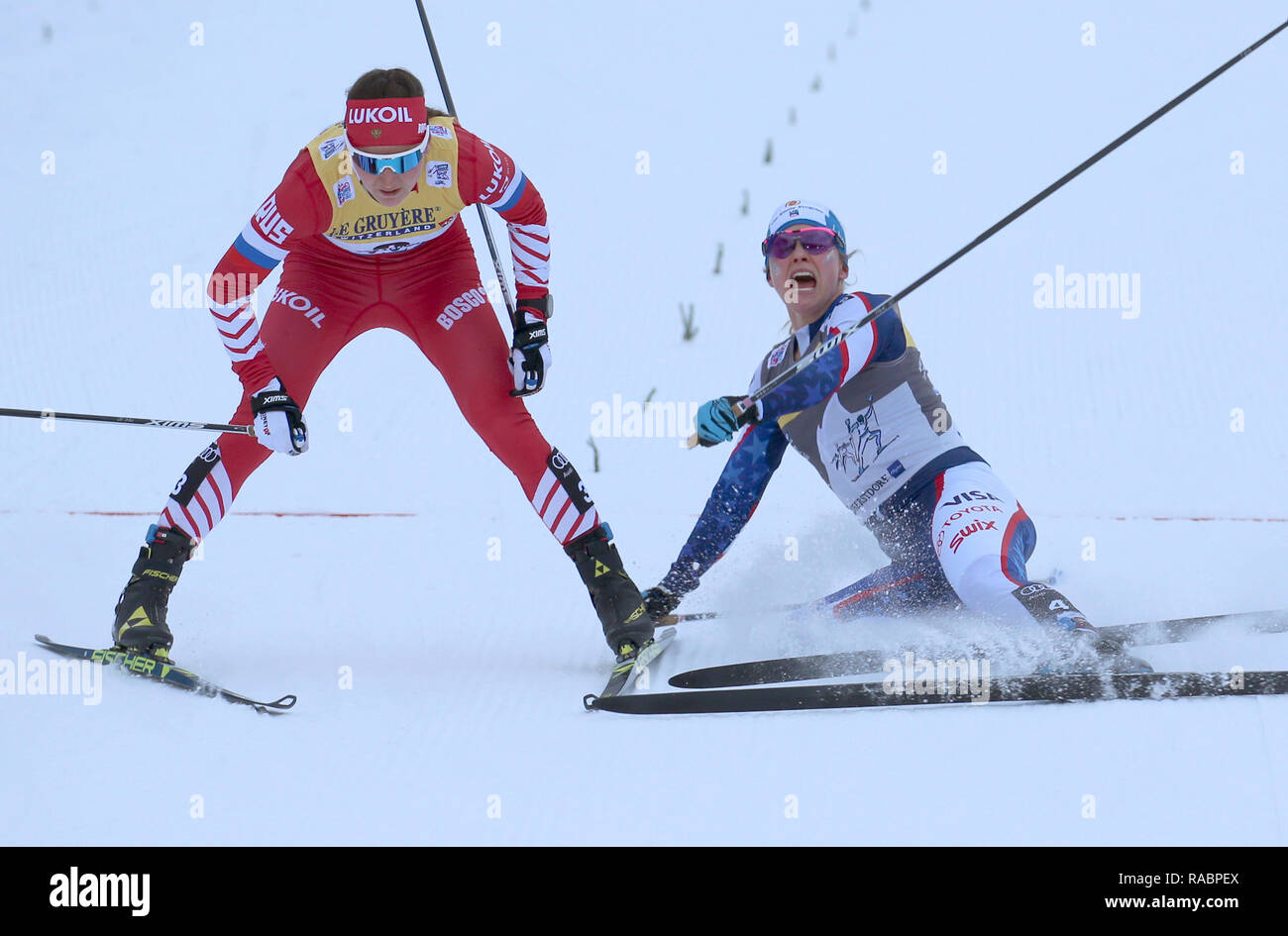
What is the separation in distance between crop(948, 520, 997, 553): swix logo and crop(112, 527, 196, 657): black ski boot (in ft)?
6.20

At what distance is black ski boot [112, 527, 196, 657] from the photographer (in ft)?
9.46

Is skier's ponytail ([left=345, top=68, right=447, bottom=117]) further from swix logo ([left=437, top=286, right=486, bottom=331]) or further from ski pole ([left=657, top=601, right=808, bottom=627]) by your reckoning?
ski pole ([left=657, top=601, right=808, bottom=627])

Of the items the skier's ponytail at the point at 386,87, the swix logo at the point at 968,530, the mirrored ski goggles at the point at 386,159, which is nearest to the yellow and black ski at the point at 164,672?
the mirrored ski goggles at the point at 386,159

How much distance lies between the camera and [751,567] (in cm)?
358

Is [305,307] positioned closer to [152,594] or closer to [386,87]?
[386,87]

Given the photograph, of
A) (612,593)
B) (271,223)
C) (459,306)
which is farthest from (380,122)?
(612,593)

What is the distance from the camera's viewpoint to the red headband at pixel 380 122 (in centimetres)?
270

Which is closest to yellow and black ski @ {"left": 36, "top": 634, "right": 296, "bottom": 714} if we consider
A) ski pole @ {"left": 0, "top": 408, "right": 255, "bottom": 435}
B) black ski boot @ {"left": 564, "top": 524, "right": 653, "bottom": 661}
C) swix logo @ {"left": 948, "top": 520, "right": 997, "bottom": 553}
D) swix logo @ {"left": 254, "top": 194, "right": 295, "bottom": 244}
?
ski pole @ {"left": 0, "top": 408, "right": 255, "bottom": 435}

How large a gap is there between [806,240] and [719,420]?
539mm

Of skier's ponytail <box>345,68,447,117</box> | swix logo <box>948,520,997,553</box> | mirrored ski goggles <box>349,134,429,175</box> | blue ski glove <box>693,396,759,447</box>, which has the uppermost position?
skier's ponytail <box>345,68,447,117</box>

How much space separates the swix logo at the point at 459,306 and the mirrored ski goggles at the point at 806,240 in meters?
0.75

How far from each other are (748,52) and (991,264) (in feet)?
9.61

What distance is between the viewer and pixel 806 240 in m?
2.98

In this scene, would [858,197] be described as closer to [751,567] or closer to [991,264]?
[991,264]
